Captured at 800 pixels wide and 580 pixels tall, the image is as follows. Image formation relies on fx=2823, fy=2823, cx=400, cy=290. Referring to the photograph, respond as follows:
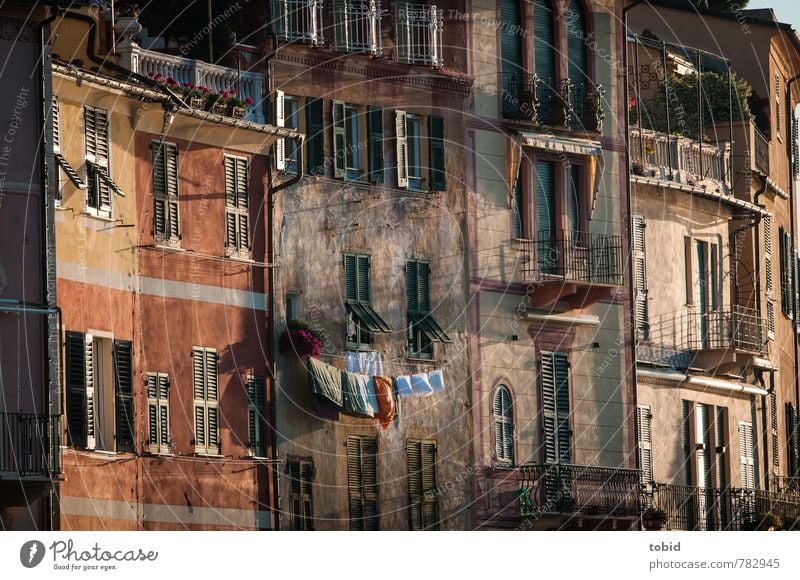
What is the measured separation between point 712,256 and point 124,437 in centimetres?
1386

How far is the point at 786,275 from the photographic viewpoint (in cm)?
4634

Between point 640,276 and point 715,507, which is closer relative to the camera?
point 640,276

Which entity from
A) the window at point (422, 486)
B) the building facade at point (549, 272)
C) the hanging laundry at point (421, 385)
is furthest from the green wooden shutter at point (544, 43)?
the window at point (422, 486)

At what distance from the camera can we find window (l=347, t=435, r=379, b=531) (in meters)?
36.8

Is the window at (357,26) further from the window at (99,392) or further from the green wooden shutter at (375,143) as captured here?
the window at (99,392)

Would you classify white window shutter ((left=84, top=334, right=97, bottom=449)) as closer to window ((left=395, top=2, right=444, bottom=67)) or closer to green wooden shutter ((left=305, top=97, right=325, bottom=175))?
green wooden shutter ((left=305, top=97, right=325, bottom=175))

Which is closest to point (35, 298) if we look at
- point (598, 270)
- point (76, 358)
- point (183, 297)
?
point (76, 358)

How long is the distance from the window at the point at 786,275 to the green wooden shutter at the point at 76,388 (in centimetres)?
1665

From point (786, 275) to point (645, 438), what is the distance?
5.40m

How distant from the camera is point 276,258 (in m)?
36.4

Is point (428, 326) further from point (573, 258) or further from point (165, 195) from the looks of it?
point (165, 195)

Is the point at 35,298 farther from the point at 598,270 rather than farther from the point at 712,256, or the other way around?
the point at 712,256

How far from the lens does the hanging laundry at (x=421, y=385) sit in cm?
3802

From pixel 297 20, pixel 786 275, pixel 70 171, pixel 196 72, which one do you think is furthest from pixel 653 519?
pixel 70 171
